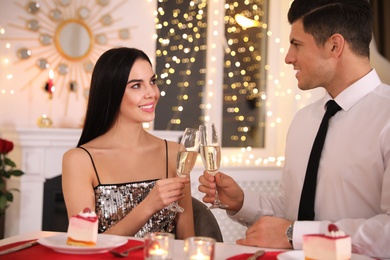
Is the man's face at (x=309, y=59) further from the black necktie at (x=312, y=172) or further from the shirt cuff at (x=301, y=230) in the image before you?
the shirt cuff at (x=301, y=230)

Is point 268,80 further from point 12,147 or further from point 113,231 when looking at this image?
point 113,231

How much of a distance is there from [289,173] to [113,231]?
2.50 feet

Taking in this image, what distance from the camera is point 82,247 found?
163cm

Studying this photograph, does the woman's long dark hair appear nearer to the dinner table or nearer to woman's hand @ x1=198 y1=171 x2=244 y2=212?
woman's hand @ x1=198 y1=171 x2=244 y2=212

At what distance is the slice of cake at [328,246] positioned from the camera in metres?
1.46

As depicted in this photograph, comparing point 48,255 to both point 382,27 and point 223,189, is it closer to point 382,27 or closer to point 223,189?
point 223,189

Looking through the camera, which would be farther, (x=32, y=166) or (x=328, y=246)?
(x=32, y=166)

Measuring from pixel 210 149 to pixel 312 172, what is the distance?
0.42 meters

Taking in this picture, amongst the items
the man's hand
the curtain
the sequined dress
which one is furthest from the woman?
the curtain

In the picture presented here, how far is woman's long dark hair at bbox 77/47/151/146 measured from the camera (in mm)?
2521

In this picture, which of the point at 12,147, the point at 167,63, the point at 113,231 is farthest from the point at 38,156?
the point at 113,231

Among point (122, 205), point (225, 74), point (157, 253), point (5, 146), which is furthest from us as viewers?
point (225, 74)

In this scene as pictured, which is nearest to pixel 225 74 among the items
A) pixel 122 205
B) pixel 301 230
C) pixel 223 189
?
pixel 122 205

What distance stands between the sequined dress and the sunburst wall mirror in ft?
7.03
